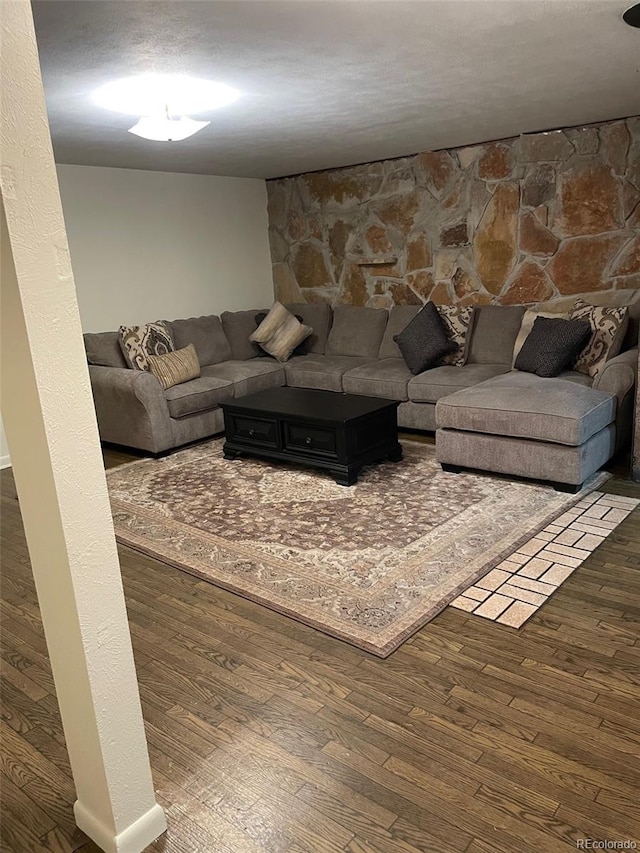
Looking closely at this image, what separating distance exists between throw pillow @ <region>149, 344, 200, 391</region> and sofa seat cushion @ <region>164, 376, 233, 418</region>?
48mm

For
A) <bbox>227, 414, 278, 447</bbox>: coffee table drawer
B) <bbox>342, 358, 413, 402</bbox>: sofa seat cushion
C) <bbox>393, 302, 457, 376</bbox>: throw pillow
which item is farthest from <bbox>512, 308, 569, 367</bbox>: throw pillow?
<bbox>227, 414, 278, 447</bbox>: coffee table drawer

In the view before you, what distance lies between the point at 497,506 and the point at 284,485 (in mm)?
1301

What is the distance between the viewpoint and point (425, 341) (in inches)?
201

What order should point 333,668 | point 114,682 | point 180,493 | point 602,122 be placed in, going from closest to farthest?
point 114,682, point 333,668, point 180,493, point 602,122

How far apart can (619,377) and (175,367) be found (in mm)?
3150

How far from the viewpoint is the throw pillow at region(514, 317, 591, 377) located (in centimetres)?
426

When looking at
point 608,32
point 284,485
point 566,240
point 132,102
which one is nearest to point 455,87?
point 608,32

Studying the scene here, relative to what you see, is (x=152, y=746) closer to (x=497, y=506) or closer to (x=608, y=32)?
(x=497, y=506)

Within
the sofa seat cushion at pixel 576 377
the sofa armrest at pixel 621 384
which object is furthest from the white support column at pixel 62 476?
the sofa seat cushion at pixel 576 377

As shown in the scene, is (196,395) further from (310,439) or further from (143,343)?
(310,439)

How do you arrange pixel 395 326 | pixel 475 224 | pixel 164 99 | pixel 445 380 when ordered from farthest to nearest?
pixel 395 326
pixel 475 224
pixel 445 380
pixel 164 99

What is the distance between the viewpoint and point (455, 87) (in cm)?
332

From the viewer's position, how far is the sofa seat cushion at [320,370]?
5.40 meters

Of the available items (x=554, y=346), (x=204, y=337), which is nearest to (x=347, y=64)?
(x=554, y=346)
